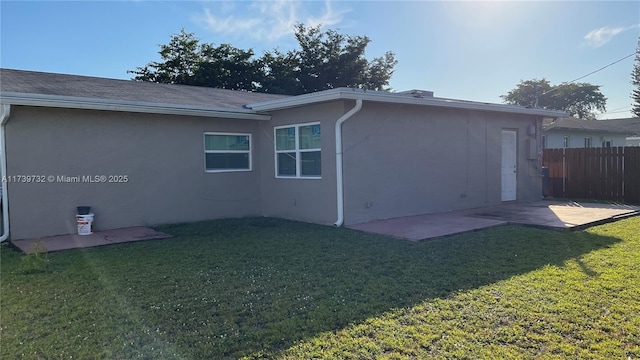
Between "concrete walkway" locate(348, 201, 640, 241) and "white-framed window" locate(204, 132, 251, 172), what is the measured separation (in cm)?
366

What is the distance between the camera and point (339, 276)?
523cm

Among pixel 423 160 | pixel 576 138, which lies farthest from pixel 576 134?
pixel 423 160

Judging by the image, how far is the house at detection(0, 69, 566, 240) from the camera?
26.7ft

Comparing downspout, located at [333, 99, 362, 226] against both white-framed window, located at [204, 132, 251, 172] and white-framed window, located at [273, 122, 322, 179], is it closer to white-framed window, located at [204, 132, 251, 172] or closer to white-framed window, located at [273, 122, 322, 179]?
white-framed window, located at [273, 122, 322, 179]

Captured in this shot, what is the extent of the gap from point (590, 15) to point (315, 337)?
1355 centimetres

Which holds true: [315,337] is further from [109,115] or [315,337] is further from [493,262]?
[109,115]

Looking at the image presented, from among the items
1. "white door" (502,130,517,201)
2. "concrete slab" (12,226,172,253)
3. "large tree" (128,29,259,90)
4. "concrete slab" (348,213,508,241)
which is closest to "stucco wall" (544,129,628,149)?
"white door" (502,130,517,201)

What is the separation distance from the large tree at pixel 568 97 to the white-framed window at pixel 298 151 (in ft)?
143

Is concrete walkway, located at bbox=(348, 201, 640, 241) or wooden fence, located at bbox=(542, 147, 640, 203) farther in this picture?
wooden fence, located at bbox=(542, 147, 640, 203)

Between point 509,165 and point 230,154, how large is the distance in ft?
25.2

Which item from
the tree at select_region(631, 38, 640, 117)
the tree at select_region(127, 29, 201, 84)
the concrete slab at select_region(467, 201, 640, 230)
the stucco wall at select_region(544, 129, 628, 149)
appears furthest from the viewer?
the tree at select_region(631, 38, 640, 117)

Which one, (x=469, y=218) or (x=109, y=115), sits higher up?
(x=109, y=115)

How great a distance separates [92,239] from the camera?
794 cm

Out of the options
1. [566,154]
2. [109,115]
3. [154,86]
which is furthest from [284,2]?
[566,154]
